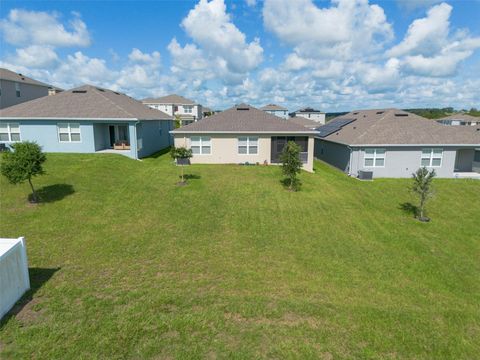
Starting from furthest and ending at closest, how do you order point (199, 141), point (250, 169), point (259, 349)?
point (199, 141) < point (250, 169) < point (259, 349)

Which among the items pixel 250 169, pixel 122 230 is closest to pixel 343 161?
pixel 250 169

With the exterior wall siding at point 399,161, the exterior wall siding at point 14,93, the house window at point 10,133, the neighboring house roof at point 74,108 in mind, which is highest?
the exterior wall siding at point 14,93

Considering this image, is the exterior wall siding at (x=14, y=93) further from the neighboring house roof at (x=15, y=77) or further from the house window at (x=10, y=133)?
the house window at (x=10, y=133)

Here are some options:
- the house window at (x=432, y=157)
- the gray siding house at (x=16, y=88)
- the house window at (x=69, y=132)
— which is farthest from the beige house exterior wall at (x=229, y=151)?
the gray siding house at (x=16, y=88)

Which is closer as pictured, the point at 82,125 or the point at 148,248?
the point at 148,248

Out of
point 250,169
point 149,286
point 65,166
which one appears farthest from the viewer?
point 250,169

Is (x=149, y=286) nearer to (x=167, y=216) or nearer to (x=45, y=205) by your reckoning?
(x=167, y=216)

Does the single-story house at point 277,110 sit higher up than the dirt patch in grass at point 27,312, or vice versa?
the single-story house at point 277,110
